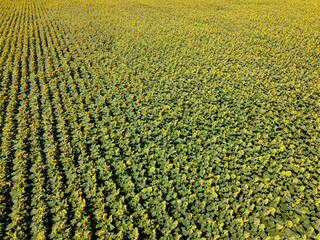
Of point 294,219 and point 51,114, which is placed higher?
point 51,114

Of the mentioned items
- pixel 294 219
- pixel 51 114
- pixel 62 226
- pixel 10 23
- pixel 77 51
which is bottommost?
pixel 294 219

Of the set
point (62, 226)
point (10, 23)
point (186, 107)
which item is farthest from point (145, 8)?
point (62, 226)

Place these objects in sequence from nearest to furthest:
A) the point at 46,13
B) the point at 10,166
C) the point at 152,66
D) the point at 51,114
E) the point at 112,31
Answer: the point at 10,166
the point at 51,114
the point at 152,66
the point at 112,31
the point at 46,13

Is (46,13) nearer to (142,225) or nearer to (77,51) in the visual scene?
(77,51)

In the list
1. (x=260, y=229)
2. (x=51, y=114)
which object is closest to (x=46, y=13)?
(x=51, y=114)

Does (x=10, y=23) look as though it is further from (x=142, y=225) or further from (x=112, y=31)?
(x=142, y=225)

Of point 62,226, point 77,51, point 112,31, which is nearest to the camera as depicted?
point 62,226

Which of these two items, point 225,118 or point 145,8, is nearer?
point 225,118
